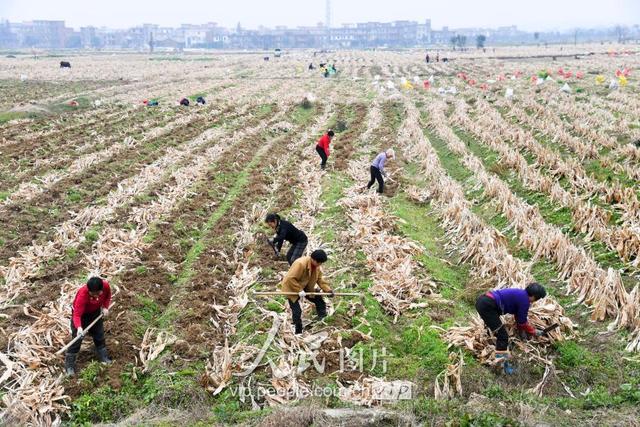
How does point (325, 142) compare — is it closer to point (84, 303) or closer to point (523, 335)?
point (523, 335)

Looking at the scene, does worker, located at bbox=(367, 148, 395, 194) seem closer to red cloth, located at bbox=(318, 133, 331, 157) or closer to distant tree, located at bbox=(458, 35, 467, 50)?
red cloth, located at bbox=(318, 133, 331, 157)

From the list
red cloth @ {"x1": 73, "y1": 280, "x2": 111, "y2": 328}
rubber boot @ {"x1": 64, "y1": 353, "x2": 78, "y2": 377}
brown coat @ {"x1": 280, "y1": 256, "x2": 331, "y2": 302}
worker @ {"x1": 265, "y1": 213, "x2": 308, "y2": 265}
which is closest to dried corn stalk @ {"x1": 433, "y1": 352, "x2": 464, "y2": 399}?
brown coat @ {"x1": 280, "y1": 256, "x2": 331, "y2": 302}

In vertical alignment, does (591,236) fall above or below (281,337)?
above

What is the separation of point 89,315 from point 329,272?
14.2 feet

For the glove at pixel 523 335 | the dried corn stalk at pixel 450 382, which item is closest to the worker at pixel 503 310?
the glove at pixel 523 335

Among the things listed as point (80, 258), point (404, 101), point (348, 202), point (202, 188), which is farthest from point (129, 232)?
point (404, 101)

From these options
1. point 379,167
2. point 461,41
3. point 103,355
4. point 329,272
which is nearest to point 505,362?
point 329,272

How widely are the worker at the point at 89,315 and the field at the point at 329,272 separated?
25cm

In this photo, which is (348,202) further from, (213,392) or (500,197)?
(213,392)

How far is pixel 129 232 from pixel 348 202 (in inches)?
200

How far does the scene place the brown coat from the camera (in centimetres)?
772

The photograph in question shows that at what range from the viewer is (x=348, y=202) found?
13312 millimetres

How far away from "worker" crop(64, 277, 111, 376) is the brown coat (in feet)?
8.03

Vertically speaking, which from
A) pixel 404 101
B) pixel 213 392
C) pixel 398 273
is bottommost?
pixel 213 392
